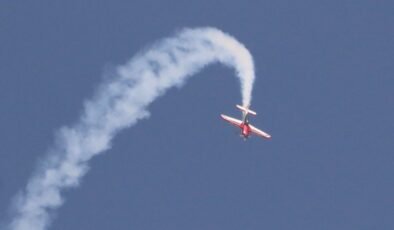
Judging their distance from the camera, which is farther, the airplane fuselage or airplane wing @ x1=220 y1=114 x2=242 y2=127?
airplane wing @ x1=220 y1=114 x2=242 y2=127

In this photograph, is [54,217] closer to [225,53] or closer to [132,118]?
[132,118]

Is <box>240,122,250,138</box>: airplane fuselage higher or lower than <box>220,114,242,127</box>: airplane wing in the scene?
lower

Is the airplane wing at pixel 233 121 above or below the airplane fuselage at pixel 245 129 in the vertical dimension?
above

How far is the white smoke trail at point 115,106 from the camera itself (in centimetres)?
8588

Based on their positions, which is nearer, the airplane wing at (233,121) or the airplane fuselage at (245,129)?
the airplane fuselage at (245,129)

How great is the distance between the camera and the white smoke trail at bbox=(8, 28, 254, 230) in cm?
8588

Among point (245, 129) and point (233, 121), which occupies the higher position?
point (233, 121)

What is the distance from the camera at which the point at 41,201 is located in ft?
288

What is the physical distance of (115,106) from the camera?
8656 cm

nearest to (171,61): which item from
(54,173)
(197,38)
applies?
(197,38)

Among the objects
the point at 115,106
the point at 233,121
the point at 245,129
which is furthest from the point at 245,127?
the point at 115,106

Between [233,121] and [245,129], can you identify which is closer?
[245,129]

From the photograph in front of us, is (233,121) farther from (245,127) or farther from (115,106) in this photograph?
(115,106)

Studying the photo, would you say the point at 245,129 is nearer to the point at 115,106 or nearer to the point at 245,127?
the point at 245,127
